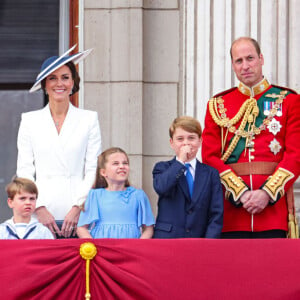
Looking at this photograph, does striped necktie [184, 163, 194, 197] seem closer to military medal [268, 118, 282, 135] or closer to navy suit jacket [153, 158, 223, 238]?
navy suit jacket [153, 158, 223, 238]

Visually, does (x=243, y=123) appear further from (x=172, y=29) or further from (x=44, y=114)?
(x=172, y=29)

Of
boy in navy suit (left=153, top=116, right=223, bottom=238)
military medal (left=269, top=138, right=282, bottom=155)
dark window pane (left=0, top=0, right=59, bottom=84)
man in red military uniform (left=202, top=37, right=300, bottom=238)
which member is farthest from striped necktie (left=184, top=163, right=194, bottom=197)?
dark window pane (left=0, top=0, right=59, bottom=84)

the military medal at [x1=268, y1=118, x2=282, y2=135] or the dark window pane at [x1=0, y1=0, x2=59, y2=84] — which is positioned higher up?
the dark window pane at [x1=0, y1=0, x2=59, y2=84]

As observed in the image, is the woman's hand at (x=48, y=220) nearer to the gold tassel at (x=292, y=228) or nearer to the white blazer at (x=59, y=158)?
the white blazer at (x=59, y=158)

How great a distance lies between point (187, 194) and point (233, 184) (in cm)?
28

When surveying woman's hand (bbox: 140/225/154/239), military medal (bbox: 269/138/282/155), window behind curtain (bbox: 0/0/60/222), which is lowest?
woman's hand (bbox: 140/225/154/239)

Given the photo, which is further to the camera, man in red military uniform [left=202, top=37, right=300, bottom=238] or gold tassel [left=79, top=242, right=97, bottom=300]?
man in red military uniform [left=202, top=37, right=300, bottom=238]

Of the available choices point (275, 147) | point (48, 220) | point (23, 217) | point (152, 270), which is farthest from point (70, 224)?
point (275, 147)

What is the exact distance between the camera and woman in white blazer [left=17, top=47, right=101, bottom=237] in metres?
6.20

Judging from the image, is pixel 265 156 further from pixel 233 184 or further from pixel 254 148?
pixel 233 184

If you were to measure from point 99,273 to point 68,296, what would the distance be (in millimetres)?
192

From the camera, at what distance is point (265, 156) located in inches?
238

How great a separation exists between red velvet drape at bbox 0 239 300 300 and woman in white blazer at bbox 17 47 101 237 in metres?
0.86

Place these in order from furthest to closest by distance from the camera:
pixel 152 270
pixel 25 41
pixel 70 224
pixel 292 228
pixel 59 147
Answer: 1. pixel 25 41
2. pixel 59 147
3. pixel 70 224
4. pixel 292 228
5. pixel 152 270
